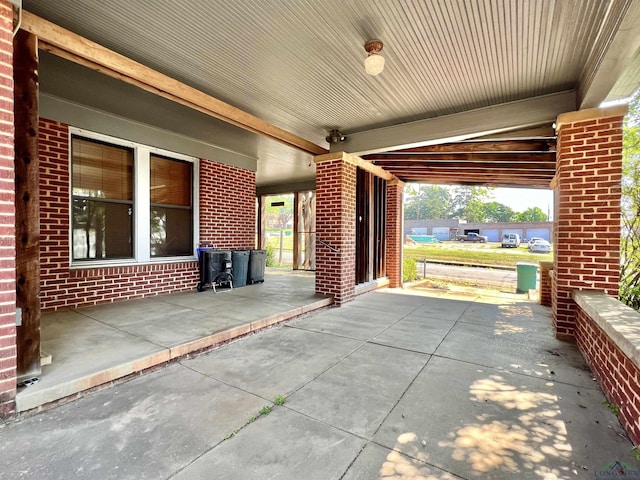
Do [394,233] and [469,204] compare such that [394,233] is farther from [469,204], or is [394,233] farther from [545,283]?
[469,204]

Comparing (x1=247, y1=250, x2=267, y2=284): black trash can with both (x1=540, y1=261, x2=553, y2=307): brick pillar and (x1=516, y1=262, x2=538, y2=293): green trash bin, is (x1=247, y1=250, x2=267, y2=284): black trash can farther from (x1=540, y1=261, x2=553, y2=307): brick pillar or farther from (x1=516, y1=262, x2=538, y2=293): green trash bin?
(x1=516, y1=262, x2=538, y2=293): green trash bin

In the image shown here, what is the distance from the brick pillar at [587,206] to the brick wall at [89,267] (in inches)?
221

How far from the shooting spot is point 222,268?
5633 mm

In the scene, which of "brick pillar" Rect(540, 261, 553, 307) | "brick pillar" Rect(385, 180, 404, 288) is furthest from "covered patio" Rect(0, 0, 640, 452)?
"brick pillar" Rect(540, 261, 553, 307)

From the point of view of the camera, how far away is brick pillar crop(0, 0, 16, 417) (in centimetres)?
190

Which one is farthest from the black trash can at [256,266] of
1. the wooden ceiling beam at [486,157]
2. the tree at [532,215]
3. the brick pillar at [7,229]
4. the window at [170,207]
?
the tree at [532,215]

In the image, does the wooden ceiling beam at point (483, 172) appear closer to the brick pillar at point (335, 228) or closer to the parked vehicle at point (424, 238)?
the brick pillar at point (335, 228)

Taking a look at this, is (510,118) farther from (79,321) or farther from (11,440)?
(79,321)

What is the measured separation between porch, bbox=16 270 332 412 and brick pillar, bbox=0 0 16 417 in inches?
5.5

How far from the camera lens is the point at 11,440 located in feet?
5.66

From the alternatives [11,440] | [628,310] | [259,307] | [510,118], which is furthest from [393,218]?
[11,440]

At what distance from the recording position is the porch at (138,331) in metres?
2.22

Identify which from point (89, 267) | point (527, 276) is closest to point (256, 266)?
point (89, 267)

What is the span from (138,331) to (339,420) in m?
2.43
